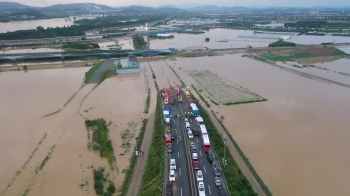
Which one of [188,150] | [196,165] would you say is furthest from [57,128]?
[196,165]

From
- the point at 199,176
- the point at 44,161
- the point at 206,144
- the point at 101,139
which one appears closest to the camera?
the point at 199,176

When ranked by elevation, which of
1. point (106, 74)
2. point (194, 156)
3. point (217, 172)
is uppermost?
point (106, 74)

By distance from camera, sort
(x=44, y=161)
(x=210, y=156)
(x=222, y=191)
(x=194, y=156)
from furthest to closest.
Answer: (x=44, y=161)
(x=210, y=156)
(x=194, y=156)
(x=222, y=191)

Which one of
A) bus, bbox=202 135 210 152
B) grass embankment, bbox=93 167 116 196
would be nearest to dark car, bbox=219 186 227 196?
bus, bbox=202 135 210 152

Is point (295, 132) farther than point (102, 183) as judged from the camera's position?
Yes

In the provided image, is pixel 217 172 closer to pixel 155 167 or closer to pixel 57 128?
pixel 155 167

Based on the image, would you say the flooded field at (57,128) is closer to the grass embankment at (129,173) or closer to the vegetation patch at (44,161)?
the vegetation patch at (44,161)

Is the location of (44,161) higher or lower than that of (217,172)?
lower
